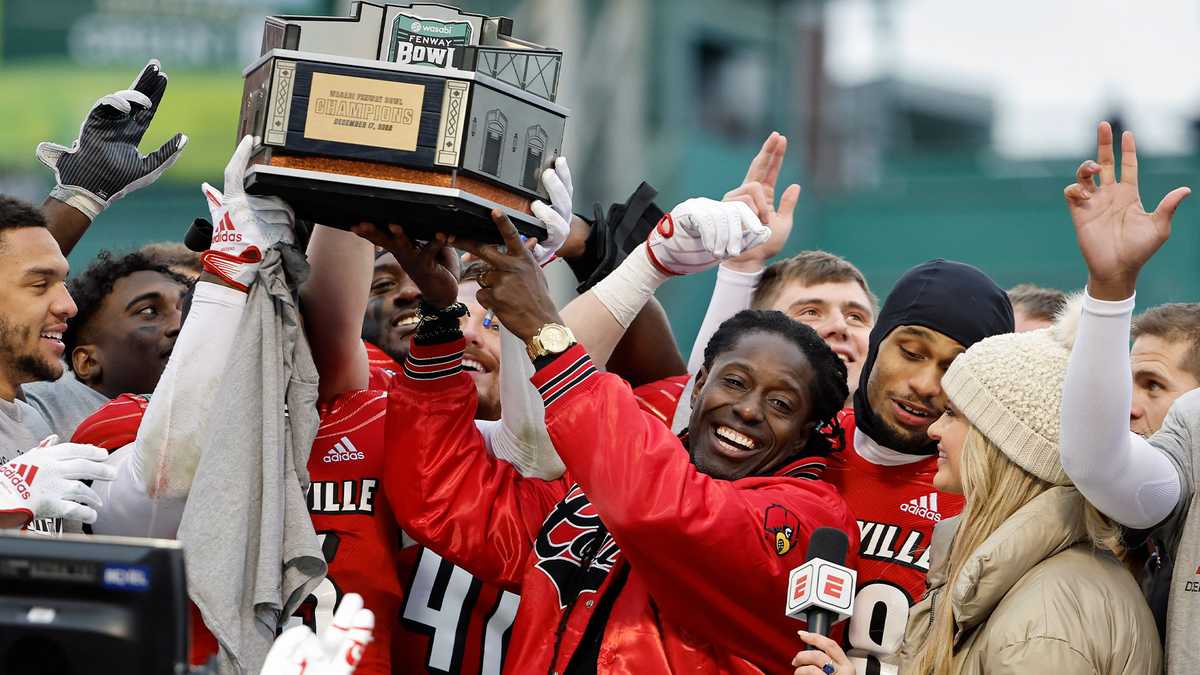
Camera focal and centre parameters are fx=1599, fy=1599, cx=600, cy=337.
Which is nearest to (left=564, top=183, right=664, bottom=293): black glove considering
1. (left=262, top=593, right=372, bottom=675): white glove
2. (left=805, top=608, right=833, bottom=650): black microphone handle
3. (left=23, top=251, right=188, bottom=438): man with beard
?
(left=23, top=251, right=188, bottom=438): man with beard

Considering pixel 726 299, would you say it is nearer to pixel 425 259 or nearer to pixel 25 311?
pixel 425 259

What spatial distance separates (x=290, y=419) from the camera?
11.7 feet

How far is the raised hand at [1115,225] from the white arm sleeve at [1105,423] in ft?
0.14

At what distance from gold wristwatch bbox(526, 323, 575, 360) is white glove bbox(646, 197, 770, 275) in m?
0.50

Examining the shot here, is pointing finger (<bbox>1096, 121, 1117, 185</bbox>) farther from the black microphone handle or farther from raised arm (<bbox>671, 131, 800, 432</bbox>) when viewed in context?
raised arm (<bbox>671, 131, 800, 432</bbox>)

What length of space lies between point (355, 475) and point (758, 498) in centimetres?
102

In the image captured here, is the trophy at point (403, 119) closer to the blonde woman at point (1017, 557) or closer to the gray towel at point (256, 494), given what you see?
the gray towel at point (256, 494)

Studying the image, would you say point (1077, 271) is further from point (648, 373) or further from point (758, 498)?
point (758, 498)

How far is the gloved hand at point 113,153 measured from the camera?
4.11 meters

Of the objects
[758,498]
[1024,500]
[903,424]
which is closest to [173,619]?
[758,498]

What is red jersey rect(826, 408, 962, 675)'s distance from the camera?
11.8ft

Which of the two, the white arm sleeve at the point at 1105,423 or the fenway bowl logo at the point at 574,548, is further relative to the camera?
the fenway bowl logo at the point at 574,548

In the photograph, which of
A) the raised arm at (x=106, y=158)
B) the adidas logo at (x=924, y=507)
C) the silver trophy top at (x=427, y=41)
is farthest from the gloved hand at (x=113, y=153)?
the adidas logo at (x=924, y=507)

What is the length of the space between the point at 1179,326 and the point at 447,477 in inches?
71.1
